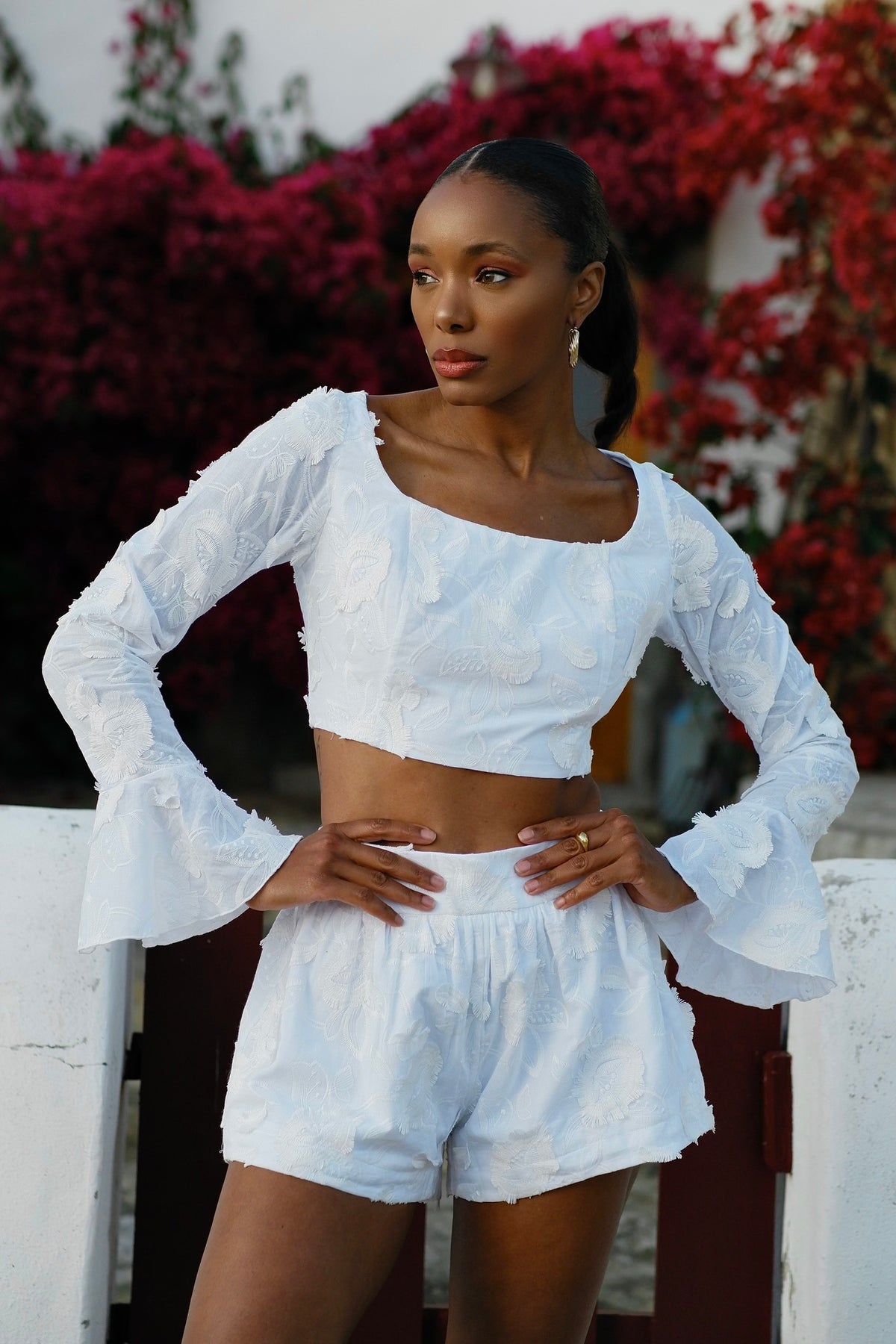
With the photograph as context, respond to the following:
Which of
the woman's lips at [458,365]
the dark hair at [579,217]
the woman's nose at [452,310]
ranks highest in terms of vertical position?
the dark hair at [579,217]

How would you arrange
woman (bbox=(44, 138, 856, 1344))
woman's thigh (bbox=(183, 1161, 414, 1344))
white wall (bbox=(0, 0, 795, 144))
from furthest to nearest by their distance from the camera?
1. white wall (bbox=(0, 0, 795, 144))
2. woman (bbox=(44, 138, 856, 1344))
3. woman's thigh (bbox=(183, 1161, 414, 1344))

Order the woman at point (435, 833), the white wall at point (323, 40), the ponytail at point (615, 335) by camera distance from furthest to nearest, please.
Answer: the white wall at point (323, 40) → the ponytail at point (615, 335) → the woman at point (435, 833)

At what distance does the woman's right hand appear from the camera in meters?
1.79

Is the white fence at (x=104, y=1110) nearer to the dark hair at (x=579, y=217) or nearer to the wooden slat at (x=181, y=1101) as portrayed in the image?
the wooden slat at (x=181, y=1101)

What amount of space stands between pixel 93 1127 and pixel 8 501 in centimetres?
542

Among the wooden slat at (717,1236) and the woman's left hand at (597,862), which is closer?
the woman's left hand at (597,862)

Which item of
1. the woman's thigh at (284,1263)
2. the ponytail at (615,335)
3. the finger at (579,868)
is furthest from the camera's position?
the ponytail at (615,335)

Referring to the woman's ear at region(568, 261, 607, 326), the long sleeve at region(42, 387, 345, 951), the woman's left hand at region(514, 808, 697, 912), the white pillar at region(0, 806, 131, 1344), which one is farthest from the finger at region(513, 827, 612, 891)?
the white pillar at region(0, 806, 131, 1344)

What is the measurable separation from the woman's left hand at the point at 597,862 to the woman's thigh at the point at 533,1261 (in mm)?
324

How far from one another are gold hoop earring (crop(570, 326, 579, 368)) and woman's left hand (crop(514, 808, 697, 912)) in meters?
0.58

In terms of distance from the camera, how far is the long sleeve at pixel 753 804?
2080 millimetres

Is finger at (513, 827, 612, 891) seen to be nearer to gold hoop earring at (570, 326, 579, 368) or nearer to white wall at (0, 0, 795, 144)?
gold hoop earring at (570, 326, 579, 368)

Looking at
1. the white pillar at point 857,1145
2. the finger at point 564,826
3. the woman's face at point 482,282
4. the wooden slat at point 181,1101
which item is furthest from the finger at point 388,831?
the white pillar at point 857,1145

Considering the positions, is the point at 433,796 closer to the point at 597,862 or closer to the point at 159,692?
the point at 597,862
